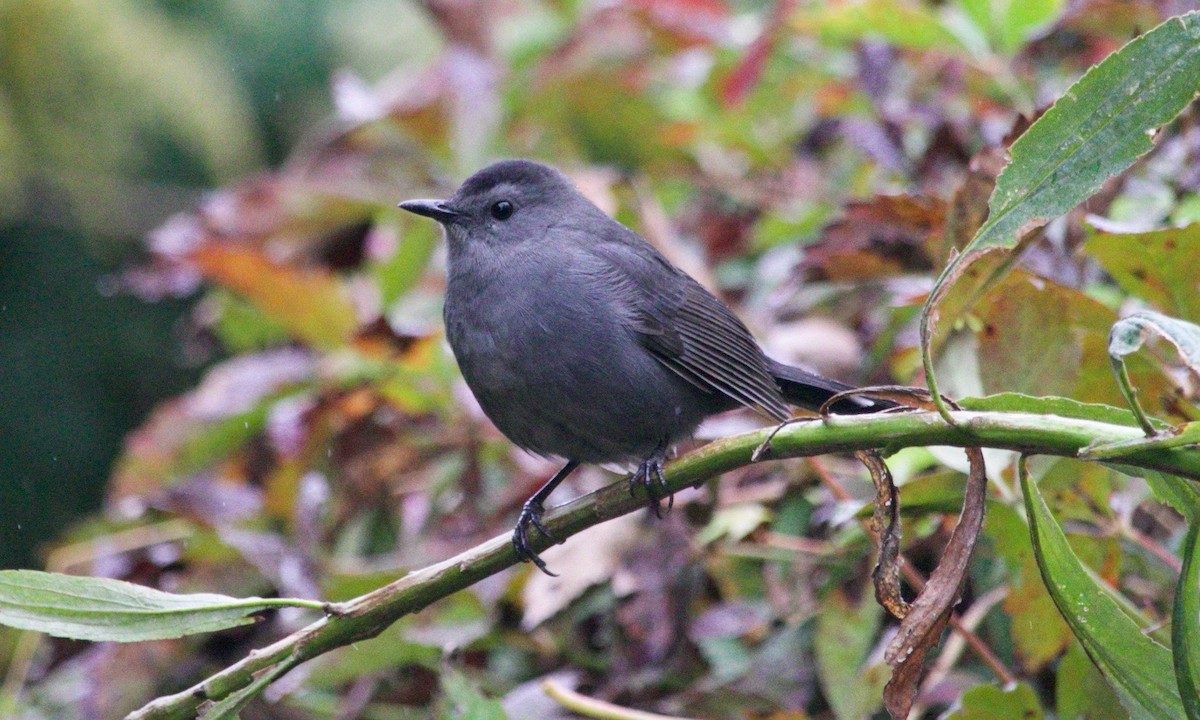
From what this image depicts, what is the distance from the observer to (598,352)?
9.20ft

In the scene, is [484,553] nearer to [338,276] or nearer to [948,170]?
[948,170]

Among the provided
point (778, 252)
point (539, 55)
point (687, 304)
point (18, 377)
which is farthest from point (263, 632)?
point (18, 377)

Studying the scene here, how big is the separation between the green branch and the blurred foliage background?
37 cm

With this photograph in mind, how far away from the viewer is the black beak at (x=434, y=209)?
128 inches

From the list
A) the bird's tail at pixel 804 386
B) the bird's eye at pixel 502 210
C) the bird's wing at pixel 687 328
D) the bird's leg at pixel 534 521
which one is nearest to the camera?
the bird's leg at pixel 534 521

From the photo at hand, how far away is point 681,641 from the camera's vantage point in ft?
7.96

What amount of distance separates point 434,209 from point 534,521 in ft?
4.37

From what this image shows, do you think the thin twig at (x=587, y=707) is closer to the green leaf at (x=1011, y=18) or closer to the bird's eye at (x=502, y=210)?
the bird's eye at (x=502, y=210)

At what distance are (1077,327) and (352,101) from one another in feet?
8.81

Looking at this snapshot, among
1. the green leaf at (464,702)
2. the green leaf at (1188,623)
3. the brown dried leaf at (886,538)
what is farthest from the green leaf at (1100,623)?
the green leaf at (464,702)

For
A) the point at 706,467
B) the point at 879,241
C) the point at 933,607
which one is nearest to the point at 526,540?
the point at 706,467

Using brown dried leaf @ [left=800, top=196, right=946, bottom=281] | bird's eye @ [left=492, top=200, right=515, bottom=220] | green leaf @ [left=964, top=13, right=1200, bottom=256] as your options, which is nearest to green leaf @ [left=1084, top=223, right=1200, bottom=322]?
brown dried leaf @ [left=800, top=196, right=946, bottom=281]

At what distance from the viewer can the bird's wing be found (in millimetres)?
2781

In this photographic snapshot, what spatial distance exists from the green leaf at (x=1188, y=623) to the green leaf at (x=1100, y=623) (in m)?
0.07
